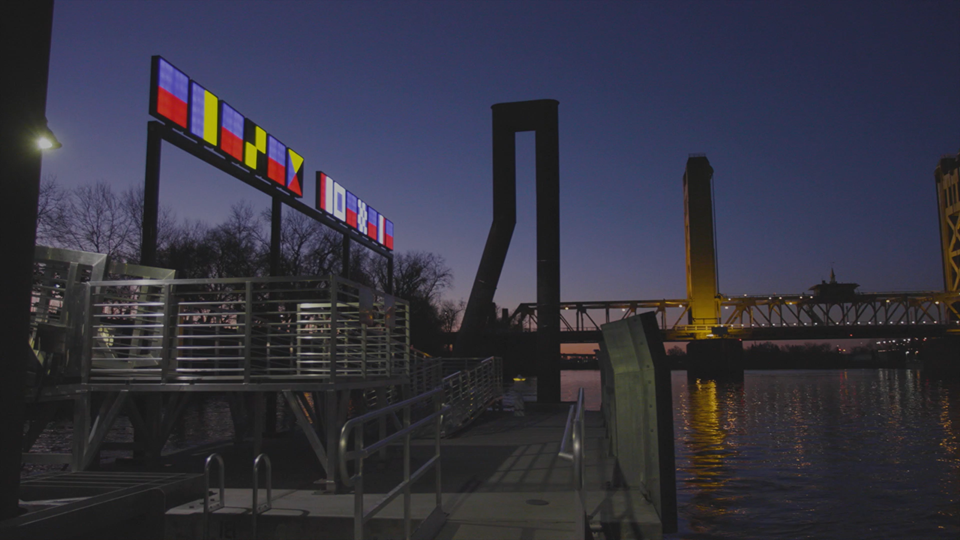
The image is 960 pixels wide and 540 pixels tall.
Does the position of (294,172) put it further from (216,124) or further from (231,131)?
(216,124)

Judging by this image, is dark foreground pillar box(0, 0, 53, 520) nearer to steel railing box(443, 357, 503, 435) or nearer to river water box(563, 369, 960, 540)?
river water box(563, 369, 960, 540)

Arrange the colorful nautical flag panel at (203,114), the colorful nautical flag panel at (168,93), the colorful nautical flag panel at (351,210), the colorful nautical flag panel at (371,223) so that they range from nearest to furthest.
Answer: the colorful nautical flag panel at (168,93) < the colorful nautical flag panel at (203,114) < the colorful nautical flag panel at (351,210) < the colorful nautical flag panel at (371,223)

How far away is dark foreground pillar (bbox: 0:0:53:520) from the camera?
6191mm

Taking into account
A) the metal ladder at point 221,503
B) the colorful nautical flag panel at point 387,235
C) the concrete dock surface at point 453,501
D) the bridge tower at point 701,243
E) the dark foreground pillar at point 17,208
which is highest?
the bridge tower at point 701,243

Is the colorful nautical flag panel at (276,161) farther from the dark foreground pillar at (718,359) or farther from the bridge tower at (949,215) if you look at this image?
the bridge tower at (949,215)

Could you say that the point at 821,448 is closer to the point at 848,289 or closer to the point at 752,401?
the point at 752,401

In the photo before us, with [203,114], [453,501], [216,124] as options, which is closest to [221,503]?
[453,501]

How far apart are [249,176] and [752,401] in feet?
125

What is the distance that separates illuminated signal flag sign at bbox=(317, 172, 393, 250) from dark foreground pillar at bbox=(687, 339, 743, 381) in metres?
65.5

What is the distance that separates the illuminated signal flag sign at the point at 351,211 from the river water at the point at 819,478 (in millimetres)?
13660

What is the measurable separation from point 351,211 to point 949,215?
375 feet

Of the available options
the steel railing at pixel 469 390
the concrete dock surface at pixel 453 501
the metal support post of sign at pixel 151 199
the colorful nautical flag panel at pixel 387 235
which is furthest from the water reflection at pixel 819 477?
the colorful nautical flag panel at pixel 387 235

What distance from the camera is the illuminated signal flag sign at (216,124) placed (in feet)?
45.3

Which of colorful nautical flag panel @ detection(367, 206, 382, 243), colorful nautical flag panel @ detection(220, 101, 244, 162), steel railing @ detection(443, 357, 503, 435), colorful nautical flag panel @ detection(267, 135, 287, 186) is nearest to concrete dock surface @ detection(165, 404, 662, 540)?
steel railing @ detection(443, 357, 503, 435)
